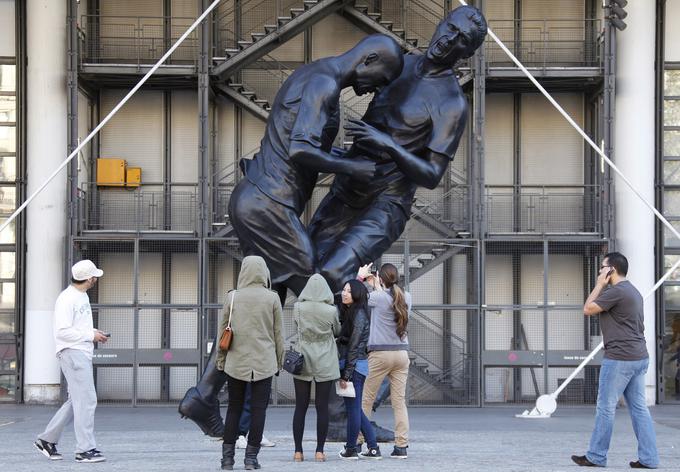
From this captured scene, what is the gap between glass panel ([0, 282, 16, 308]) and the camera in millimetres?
21828

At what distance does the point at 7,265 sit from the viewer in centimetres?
2188

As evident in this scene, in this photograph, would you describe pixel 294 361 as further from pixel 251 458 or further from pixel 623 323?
pixel 623 323

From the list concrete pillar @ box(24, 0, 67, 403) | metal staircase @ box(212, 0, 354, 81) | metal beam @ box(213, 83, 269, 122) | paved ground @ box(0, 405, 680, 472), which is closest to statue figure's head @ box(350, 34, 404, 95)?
paved ground @ box(0, 405, 680, 472)

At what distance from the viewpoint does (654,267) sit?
859 inches

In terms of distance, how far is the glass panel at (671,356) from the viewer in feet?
72.4

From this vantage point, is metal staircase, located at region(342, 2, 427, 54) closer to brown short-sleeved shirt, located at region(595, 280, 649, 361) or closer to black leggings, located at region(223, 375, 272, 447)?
brown short-sleeved shirt, located at region(595, 280, 649, 361)

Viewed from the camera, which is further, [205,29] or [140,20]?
[140,20]

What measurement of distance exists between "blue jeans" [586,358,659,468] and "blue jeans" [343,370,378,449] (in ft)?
5.17

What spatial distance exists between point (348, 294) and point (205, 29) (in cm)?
1282

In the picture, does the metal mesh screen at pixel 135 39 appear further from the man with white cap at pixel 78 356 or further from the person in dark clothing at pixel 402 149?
the man with white cap at pixel 78 356

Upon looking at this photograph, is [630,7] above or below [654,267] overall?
above

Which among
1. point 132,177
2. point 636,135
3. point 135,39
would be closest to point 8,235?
point 132,177

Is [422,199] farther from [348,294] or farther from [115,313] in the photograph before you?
[348,294]

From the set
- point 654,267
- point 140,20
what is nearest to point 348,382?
point 654,267
